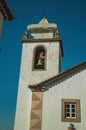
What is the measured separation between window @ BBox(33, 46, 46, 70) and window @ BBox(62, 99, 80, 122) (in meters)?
4.41

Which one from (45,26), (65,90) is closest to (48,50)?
(45,26)

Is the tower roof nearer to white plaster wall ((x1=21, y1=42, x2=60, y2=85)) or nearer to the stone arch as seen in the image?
white plaster wall ((x1=21, y1=42, x2=60, y2=85))

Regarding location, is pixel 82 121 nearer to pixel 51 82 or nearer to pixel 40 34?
pixel 51 82

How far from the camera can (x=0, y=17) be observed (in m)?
11.2

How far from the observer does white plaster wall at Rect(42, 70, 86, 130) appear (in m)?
17.3

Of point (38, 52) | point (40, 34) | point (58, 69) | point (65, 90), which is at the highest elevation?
point (40, 34)

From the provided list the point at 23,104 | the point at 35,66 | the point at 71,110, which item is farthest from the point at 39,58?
the point at 71,110

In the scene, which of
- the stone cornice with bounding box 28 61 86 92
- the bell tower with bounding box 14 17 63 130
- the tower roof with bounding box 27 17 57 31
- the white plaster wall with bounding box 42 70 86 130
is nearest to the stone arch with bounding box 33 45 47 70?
the bell tower with bounding box 14 17 63 130

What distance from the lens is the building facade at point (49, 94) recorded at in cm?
1748

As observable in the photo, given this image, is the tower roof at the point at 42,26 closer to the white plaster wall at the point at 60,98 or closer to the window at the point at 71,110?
the white plaster wall at the point at 60,98

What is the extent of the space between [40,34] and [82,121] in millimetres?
9094

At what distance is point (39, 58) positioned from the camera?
21656 millimetres

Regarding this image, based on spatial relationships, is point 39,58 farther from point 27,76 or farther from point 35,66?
point 27,76

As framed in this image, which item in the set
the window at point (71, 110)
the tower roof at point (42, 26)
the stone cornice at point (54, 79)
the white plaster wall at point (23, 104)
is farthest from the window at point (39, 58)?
the window at point (71, 110)
